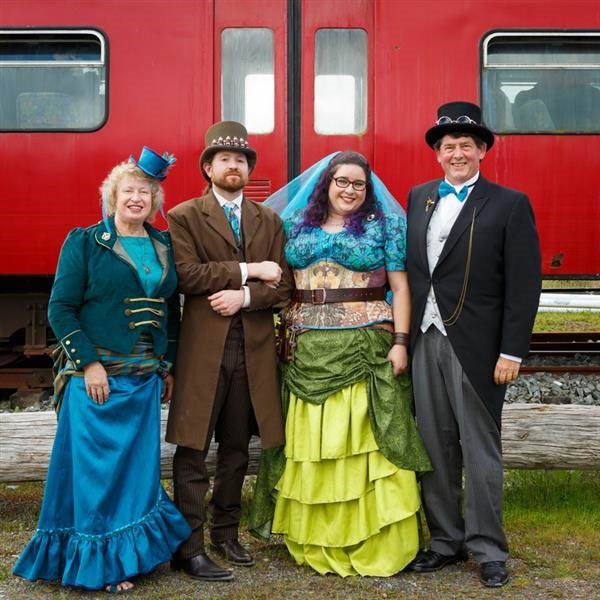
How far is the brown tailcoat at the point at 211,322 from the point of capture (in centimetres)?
356

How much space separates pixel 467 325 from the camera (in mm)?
3537

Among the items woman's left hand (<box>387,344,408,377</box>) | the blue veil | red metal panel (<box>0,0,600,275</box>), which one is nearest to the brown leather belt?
woman's left hand (<box>387,344,408,377</box>)

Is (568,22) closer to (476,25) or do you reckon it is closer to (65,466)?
(476,25)

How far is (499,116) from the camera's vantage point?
6.14 metres

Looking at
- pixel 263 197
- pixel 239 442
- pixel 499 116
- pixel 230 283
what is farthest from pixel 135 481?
pixel 499 116

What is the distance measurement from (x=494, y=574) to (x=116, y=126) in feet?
13.2

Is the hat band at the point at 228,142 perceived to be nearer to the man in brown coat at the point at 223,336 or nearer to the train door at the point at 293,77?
the man in brown coat at the point at 223,336

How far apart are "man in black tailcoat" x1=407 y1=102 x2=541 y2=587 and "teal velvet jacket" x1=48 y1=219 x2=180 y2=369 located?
3.70ft

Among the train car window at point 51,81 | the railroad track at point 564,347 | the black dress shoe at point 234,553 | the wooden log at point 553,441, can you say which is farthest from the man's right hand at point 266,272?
the railroad track at point 564,347

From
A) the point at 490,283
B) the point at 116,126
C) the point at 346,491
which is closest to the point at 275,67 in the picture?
the point at 116,126

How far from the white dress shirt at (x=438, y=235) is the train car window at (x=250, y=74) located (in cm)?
267

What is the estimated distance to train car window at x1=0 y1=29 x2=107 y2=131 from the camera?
6.10 m

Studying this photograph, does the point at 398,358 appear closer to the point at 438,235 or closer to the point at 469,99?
the point at 438,235

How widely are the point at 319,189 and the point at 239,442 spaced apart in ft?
3.74
